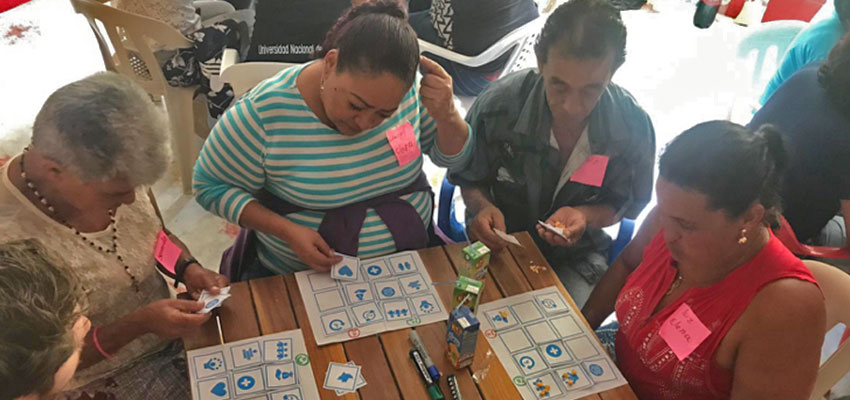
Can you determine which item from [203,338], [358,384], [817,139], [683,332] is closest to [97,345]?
[203,338]

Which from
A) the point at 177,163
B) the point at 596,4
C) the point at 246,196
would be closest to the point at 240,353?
the point at 246,196

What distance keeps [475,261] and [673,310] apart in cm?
55

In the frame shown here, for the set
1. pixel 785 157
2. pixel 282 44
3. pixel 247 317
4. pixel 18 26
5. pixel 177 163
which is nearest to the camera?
pixel 785 157

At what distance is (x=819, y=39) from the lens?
273 centimetres

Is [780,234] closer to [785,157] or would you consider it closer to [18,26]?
[785,157]

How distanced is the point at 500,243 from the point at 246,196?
2.72ft

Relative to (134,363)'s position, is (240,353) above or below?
above

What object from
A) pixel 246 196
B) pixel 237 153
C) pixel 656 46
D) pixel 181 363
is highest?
pixel 237 153

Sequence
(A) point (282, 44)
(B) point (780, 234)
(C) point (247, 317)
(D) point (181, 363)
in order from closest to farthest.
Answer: (C) point (247, 317) < (D) point (181, 363) < (B) point (780, 234) < (A) point (282, 44)

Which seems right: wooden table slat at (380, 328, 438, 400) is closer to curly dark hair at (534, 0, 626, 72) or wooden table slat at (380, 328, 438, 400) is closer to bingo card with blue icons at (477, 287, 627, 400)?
bingo card with blue icons at (477, 287, 627, 400)

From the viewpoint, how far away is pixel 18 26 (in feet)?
17.0

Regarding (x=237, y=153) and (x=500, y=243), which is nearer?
(x=237, y=153)

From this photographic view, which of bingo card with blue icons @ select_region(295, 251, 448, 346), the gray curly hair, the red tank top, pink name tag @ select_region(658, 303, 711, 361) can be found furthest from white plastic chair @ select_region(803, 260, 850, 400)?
the gray curly hair

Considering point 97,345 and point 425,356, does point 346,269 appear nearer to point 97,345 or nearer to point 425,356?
point 425,356
